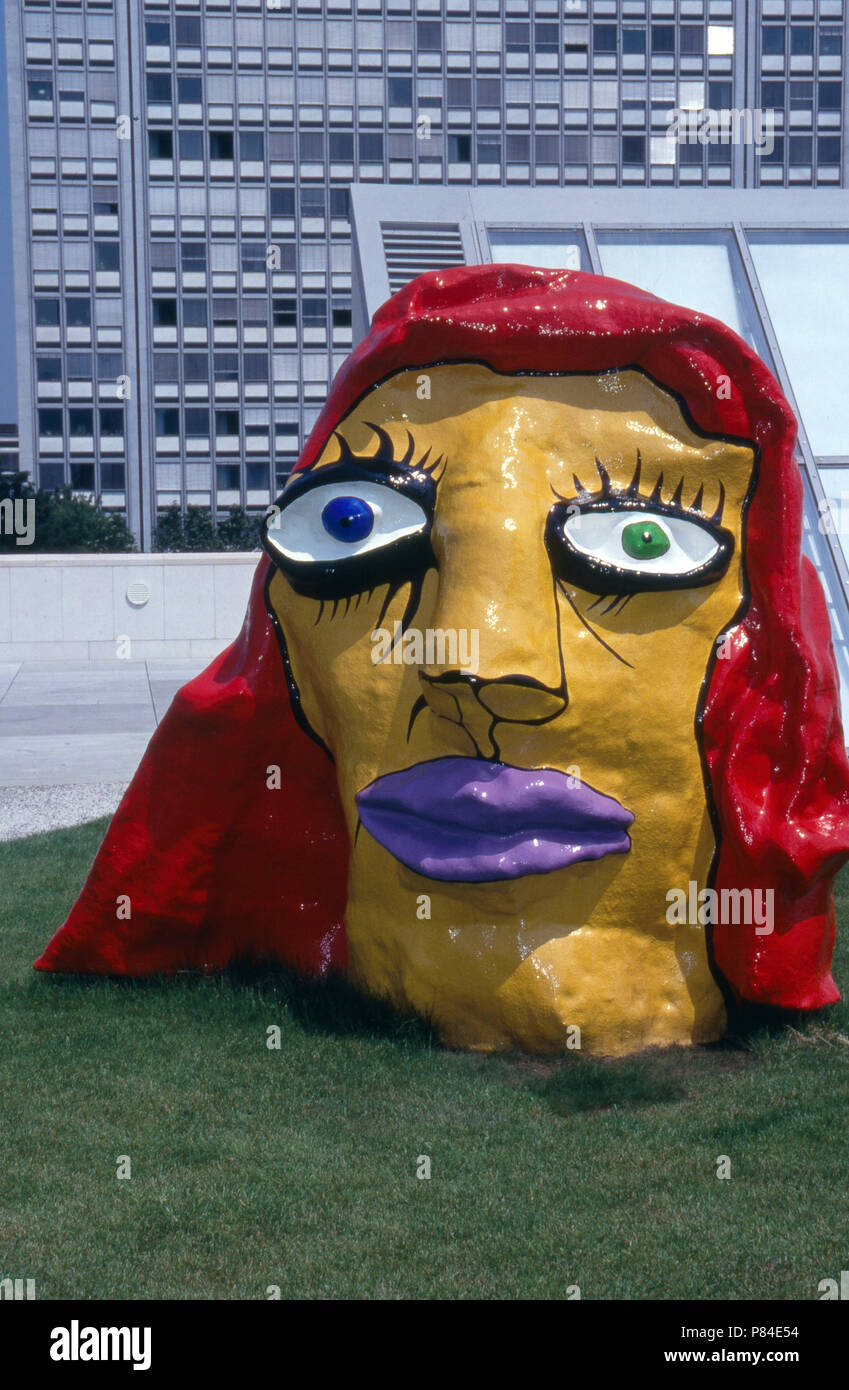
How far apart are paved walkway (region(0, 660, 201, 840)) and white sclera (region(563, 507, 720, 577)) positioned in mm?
6727

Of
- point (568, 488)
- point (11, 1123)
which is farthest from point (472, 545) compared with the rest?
point (11, 1123)

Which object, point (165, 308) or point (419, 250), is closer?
point (419, 250)

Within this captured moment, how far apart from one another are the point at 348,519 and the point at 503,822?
1.35 m

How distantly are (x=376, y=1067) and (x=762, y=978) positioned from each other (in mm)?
1521

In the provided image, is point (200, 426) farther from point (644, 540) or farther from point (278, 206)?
point (644, 540)

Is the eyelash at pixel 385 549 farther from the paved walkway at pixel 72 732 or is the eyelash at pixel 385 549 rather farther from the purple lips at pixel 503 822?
the paved walkway at pixel 72 732

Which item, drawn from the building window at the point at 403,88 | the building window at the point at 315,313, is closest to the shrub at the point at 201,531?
the building window at the point at 315,313

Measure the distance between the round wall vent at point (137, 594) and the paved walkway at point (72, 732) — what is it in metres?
1.09

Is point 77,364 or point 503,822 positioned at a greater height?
point 503,822

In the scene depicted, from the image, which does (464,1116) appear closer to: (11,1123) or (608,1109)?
(608,1109)

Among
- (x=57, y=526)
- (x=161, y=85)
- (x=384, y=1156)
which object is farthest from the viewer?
(x=161, y=85)

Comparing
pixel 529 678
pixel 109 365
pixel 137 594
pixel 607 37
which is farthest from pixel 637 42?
pixel 529 678

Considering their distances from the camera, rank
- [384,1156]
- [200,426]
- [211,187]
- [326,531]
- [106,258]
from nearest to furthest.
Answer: [384,1156], [326,531], [106,258], [200,426], [211,187]

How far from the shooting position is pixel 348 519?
5.93 metres
